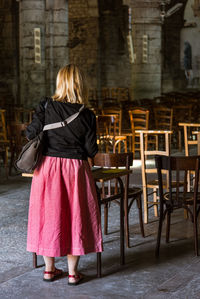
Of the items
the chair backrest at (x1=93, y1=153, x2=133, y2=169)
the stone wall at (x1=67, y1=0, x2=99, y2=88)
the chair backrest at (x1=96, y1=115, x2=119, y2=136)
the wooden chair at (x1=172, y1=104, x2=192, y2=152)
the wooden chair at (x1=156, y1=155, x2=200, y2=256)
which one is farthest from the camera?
the stone wall at (x1=67, y1=0, x2=99, y2=88)

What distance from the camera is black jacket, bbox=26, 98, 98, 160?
4.62 m

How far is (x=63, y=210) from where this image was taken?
4582mm

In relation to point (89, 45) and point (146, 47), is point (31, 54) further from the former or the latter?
point (89, 45)

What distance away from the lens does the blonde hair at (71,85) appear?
450 cm

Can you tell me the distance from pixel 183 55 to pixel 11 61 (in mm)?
12389

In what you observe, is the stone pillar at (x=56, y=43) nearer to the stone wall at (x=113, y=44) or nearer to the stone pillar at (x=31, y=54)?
the stone pillar at (x=31, y=54)

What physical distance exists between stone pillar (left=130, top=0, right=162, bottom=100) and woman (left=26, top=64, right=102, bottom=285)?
1497 cm

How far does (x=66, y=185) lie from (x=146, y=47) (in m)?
15.4

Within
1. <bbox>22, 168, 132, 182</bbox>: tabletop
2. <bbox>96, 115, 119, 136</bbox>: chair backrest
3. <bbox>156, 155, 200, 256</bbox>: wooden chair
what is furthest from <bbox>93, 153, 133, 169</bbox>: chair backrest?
<bbox>96, 115, 119, 136</bbox>: chair backrest

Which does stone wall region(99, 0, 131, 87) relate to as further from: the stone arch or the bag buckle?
the bag buckle

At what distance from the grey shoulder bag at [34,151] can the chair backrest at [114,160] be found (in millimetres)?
A: 880

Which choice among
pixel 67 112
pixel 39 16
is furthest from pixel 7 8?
pixel 67 112

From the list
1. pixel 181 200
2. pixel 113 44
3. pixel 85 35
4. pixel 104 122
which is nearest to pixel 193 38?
pixel 113 44

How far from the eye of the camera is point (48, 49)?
18.0m
